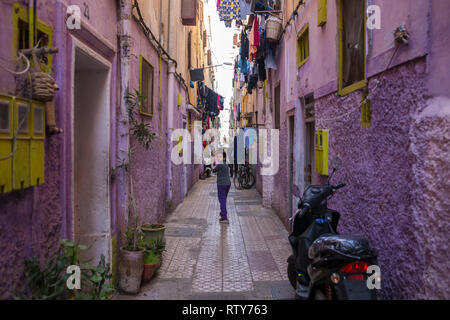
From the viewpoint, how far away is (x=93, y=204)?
186 inches

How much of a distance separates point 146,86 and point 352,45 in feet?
12.8

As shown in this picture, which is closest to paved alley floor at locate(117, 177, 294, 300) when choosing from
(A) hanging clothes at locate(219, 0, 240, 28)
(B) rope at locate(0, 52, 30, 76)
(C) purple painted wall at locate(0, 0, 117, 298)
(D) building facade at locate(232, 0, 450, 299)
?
(D) building facade at locate(232, 0, 450, 299)

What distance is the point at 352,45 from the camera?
490cm

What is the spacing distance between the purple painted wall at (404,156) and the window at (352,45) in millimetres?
217

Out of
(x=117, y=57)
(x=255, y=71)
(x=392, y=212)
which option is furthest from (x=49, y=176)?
(x=255, y=71)

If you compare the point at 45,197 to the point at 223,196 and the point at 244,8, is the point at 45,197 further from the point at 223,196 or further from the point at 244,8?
the point at 244,8

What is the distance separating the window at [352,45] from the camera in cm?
454

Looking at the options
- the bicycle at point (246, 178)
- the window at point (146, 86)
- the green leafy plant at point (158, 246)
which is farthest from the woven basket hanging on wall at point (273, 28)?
the bicycle at point (246, 178)

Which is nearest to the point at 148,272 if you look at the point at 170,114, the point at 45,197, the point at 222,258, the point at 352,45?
the point at 222,258

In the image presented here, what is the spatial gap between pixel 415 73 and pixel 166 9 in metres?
7.65

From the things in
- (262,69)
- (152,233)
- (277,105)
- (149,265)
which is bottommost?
(149,265)

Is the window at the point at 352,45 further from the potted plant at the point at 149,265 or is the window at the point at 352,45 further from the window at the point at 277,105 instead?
the window at the point at 277,105

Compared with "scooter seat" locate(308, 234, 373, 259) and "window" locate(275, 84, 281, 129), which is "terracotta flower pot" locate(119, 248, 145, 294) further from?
"window" locate(275, 84, 281, 129)
